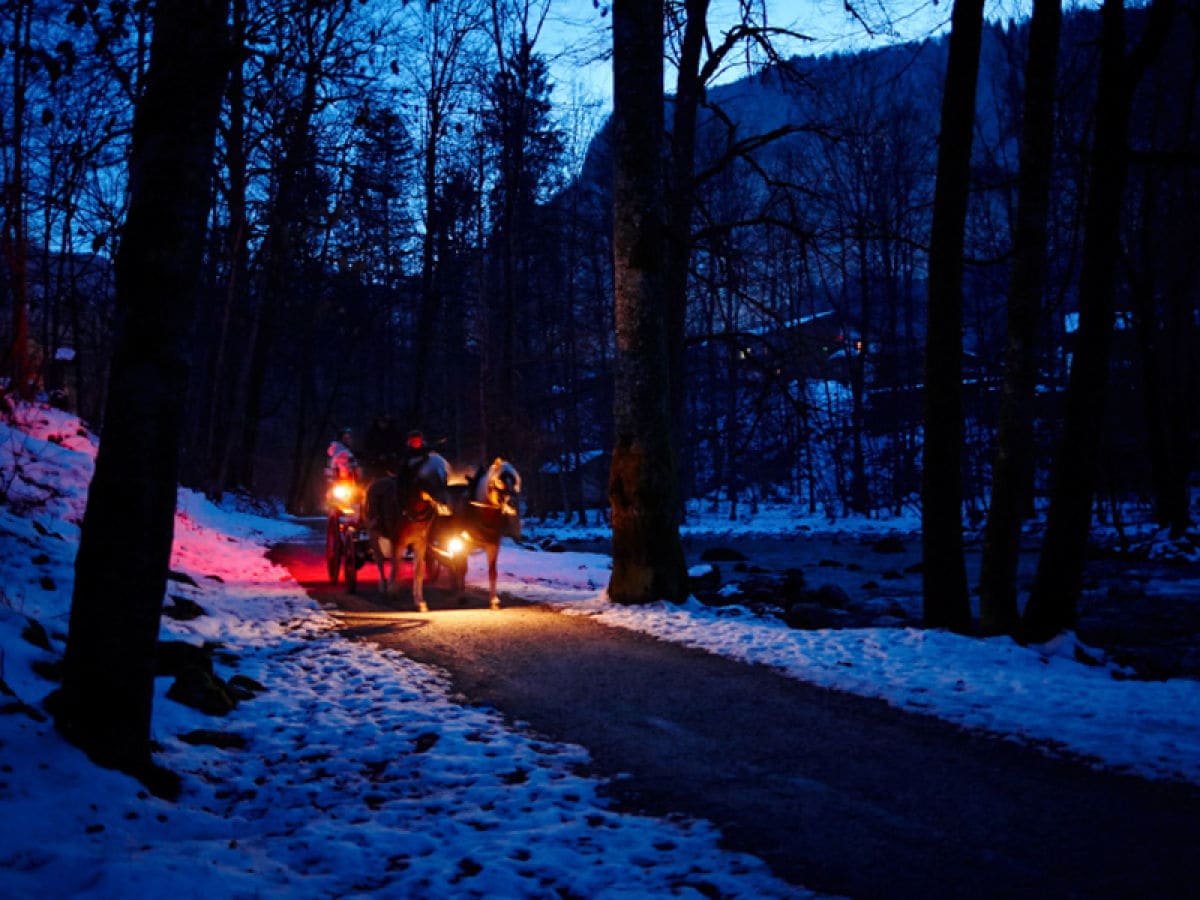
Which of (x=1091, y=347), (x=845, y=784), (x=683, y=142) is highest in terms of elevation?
(x=683, y=142)

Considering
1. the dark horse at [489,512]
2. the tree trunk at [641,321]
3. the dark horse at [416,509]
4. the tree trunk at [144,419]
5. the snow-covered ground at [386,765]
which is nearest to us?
the snow-covered ground at [386,765]

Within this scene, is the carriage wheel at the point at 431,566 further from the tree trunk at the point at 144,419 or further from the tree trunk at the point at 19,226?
the tree trunk at the point at 144,419

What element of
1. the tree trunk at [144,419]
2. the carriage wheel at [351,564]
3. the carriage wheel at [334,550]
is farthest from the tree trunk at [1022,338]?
the carriage wheel at [334,550]

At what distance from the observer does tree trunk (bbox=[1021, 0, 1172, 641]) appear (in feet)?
28.9

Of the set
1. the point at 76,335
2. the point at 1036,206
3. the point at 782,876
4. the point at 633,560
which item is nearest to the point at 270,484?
the point at 76,335

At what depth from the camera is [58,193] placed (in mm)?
5125

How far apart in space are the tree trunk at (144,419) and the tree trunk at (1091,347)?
319 inches

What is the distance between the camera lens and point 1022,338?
946 centimetres

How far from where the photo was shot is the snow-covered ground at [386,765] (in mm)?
3477

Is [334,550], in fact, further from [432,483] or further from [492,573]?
[492,573]

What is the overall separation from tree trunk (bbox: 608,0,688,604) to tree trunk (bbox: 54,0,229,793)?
7056mm

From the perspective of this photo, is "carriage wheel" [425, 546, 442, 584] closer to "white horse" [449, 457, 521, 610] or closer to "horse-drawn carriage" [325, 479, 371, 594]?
"white horse" [449, 457, 521, 610]

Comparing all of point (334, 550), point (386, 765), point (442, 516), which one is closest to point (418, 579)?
point (442, 516)

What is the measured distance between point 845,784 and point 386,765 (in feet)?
8.53
